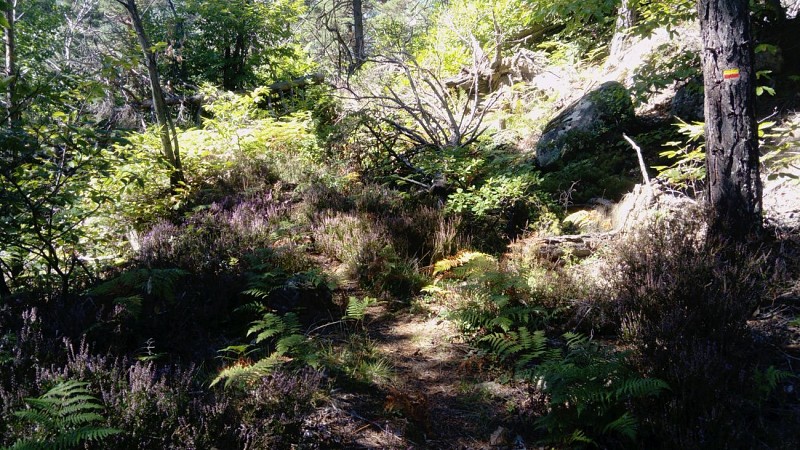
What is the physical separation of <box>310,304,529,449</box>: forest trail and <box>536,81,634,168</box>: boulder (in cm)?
453

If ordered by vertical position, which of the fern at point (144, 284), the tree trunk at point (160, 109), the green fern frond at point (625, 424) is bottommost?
the green fern frond at point (625, 424)

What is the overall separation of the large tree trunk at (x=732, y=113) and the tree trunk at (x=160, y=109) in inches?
278

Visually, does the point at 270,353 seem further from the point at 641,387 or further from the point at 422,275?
the point at 641,387

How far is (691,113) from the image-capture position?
7277 millimetres

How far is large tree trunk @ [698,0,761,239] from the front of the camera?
4.62 m

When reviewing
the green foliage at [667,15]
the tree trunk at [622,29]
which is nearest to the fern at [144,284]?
the green foliage at [667,15]

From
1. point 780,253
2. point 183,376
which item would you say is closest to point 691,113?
point 780,253

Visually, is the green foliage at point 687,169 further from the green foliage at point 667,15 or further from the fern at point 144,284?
the fern at point 144,284

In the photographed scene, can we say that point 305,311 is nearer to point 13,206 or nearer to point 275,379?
point 275,379

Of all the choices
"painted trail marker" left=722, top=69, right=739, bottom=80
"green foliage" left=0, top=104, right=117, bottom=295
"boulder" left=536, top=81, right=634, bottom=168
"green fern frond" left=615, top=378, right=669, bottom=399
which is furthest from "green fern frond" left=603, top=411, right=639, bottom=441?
"boulder" left=536, top=81, right=634, bottom=168

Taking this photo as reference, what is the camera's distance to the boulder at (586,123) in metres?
7.88

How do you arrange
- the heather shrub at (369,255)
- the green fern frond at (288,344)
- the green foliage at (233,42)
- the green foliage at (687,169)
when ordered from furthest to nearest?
the green foliage at (233,42) → the heather shrub at (369,255) → the green foliage at (687,169) → the green fern frond at (288,344)

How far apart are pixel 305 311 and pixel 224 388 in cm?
196

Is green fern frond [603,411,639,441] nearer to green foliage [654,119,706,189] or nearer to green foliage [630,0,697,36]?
green foliage [654,119,706,189]
